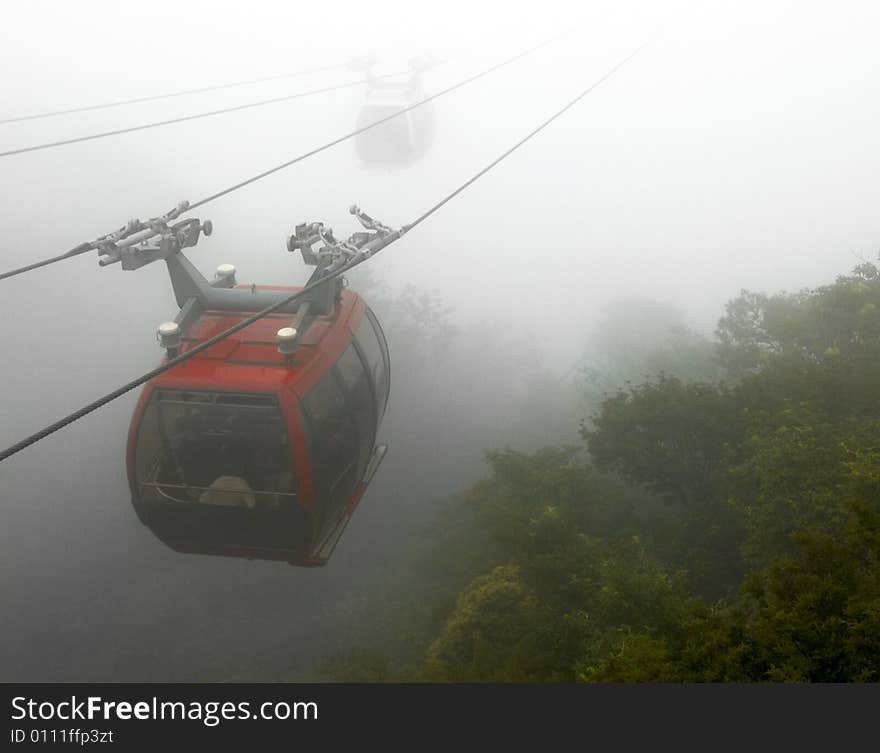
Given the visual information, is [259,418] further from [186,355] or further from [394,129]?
[394,129]

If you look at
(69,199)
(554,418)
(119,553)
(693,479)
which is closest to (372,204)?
(69,199)

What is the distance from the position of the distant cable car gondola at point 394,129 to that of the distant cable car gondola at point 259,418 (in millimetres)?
17560

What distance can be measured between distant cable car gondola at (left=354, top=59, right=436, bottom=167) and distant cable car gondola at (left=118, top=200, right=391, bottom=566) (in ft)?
57.6

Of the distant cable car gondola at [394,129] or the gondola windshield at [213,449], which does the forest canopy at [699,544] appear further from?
the distant cable car gondola at [394,129]

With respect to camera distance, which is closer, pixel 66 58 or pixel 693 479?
pixel 693 479

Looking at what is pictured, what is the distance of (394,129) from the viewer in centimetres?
2419

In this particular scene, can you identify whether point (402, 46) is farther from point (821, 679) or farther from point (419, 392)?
point (821, 679)

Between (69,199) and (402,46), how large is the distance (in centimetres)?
6265

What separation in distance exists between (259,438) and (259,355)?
2.89ft

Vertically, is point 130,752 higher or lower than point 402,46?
lower

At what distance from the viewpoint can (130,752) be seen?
14.8ft

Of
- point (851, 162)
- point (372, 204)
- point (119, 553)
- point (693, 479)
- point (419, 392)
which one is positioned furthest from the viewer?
point (851, 162)

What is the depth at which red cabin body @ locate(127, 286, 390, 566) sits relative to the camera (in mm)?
6555

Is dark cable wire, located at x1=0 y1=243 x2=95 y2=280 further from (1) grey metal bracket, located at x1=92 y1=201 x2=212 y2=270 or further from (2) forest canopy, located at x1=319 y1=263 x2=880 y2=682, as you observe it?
(2) forest canopy, located at x1=319 y1=263 x2=880 y2=682
